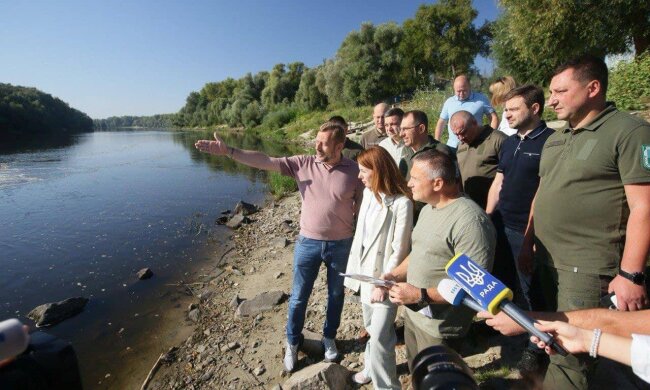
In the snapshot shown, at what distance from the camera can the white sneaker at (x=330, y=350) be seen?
12.2 ft

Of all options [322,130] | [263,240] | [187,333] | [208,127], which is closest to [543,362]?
[322,130]

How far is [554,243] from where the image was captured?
2.36 m

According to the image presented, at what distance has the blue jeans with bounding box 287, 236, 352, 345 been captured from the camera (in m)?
3.38

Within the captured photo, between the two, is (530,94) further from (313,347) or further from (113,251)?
(113,251)

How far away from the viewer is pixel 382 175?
274 cm

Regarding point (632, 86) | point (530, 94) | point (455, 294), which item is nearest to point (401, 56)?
point (632, 86)

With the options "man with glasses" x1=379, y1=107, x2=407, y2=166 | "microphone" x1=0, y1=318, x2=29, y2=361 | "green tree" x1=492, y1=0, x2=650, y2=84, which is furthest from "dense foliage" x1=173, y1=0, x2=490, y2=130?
"microphone" x1=0, y1=318, x2=29, y2=361

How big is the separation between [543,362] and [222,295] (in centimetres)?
506

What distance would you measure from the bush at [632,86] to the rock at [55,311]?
45.0ft

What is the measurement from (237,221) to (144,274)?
3556mm

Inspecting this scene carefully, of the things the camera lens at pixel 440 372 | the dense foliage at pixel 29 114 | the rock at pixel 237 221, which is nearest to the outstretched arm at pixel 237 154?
the camera lens at pixel 440 372

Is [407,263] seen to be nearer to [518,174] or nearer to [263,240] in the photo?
[518,174]

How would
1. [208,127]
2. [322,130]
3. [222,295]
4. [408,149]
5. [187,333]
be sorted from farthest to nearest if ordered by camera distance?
[208,127] < [222,295] < [187,333] < [408,149] < [322,130]

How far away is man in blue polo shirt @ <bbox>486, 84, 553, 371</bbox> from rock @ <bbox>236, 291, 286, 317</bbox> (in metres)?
3.45
